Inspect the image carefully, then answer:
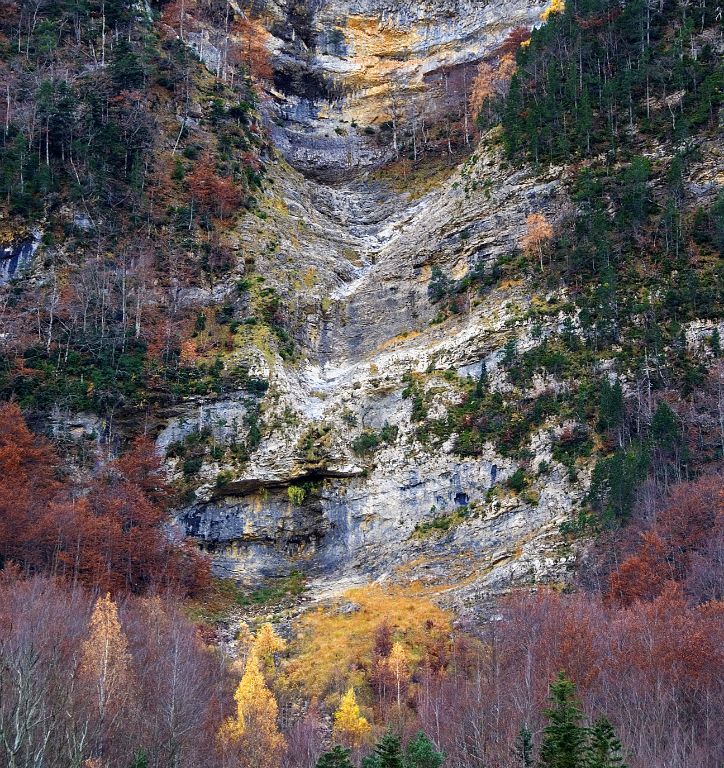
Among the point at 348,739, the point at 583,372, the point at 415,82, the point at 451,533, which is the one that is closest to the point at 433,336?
the point at 583,372

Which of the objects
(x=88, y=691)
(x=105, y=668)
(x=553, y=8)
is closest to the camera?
(x=88, y=691)

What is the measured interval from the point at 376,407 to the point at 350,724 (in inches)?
870

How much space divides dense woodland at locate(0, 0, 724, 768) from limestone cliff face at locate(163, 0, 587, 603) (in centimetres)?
137

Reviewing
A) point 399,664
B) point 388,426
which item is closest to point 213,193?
point 388,426

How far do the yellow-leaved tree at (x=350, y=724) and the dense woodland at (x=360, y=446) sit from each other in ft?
0.39

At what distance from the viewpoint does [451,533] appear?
44.3m

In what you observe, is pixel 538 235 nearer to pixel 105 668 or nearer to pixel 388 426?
pixel 388 426

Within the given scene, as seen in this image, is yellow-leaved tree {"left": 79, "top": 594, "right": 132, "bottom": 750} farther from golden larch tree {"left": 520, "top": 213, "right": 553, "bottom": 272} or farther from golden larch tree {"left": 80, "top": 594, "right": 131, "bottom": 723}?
golden larch tree {"left": 520, "top": 213, "right": 553, "bottom": 272}

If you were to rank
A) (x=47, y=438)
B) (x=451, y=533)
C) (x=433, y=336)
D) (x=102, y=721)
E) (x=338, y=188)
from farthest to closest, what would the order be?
(x=338, y=188) < (x=433, y=336) < (x=47, y=438) < (x=451, y=533) < (x=102, y=721)

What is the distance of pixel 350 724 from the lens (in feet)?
111

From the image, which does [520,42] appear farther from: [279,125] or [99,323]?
[99,323]

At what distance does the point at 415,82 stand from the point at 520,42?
11.1m

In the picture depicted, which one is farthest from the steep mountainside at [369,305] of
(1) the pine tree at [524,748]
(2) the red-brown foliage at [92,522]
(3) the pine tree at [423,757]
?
(3) the pine tree at [423,757]

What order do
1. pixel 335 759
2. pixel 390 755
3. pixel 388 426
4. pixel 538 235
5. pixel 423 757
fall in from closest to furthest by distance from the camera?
pixel 390 755, pixel 335 759, pixel 423 757, pixel 388 426, pixel 538 235
